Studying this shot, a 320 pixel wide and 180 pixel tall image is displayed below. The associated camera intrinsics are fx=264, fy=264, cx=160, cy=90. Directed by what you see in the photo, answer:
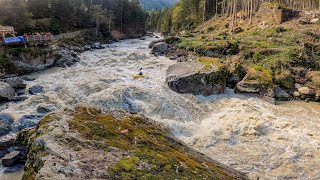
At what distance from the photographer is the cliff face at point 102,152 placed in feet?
24.5

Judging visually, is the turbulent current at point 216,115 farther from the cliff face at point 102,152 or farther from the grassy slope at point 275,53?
the cliff face at point 102,152

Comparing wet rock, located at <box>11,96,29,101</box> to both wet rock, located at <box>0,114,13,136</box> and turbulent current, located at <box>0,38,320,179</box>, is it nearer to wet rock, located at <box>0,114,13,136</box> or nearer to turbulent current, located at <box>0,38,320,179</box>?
turbulent current, located at <box>0,38,320,179</box>

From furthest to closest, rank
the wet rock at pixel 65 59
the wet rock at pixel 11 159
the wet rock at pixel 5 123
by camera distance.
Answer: the wet rock at pixel 65 59 < the wet rock at pixel 5 123 < the wet rock at pixel 11 159

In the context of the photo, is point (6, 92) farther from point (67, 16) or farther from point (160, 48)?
point (67, 16)

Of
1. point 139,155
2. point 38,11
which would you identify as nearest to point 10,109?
point 139,155

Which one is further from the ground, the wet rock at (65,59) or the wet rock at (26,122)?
the wet rock at (65,59)

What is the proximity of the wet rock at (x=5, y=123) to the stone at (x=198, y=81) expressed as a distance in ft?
45.4

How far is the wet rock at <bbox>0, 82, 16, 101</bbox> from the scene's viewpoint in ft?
71.9

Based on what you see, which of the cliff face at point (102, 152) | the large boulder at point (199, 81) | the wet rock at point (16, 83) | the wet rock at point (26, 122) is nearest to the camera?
the cliff face at point (102, 152)

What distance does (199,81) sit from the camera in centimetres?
2573

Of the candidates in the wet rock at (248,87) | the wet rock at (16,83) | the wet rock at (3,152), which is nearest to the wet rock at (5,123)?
the wet rock at (3,152)

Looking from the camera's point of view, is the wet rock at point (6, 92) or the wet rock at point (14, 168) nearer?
the wet rock at point (14, 168)

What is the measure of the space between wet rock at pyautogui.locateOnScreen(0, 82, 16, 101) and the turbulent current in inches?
44.7

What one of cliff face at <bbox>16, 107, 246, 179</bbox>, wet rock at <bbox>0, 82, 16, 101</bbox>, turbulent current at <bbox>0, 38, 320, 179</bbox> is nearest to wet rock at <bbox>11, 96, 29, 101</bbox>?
wet rock at <bbox>0, 82, 16, 101</bbox>
